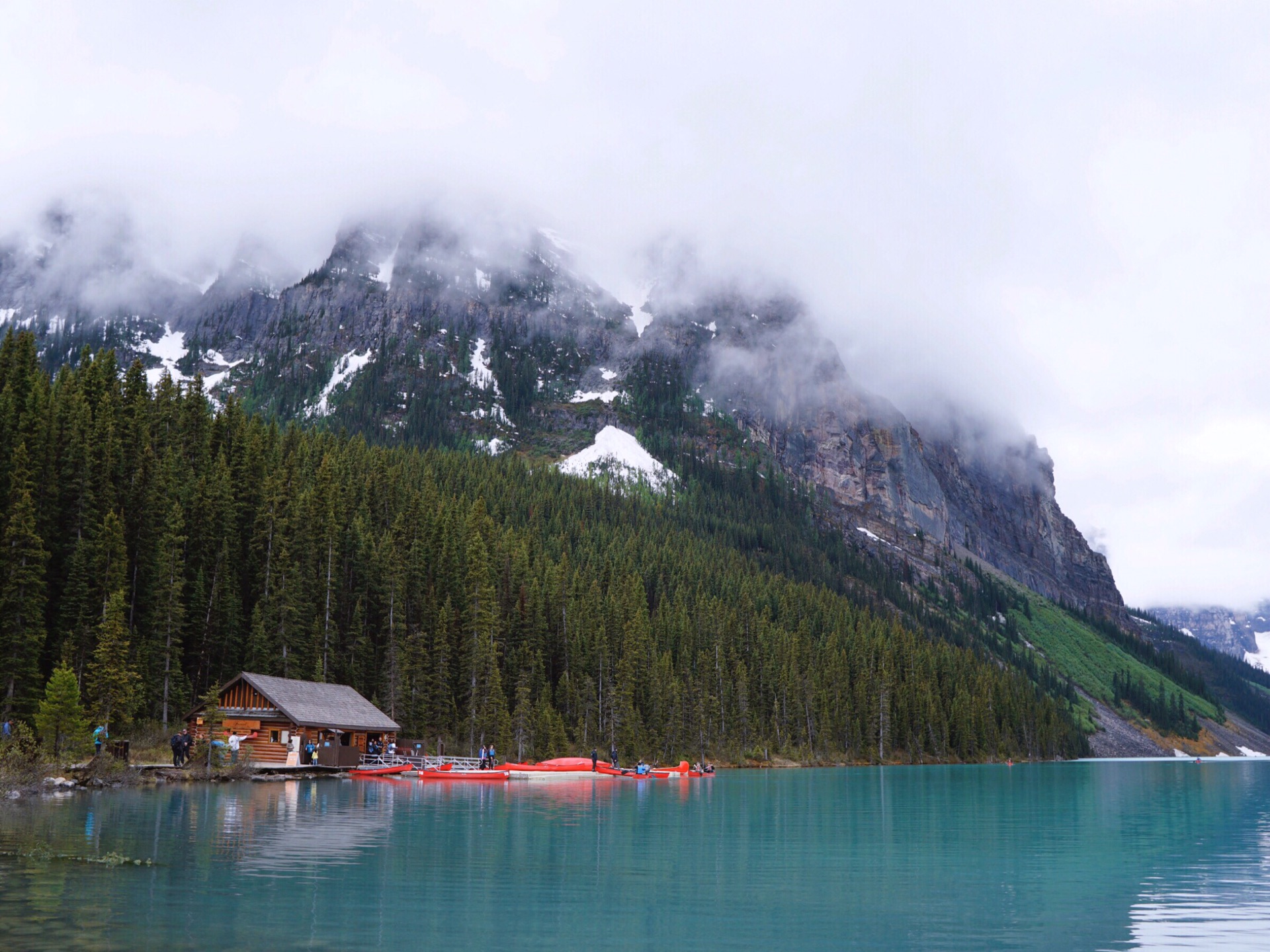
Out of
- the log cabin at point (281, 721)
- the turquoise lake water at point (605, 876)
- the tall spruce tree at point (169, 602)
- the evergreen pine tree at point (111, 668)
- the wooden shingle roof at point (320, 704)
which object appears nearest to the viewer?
the turquoise lake water at point (605, 876)

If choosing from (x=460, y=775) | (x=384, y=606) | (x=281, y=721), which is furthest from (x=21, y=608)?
(x=384, y=606)

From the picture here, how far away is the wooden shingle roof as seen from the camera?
6912 centimetres

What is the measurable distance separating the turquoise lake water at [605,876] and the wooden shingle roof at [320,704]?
15137 millimetres

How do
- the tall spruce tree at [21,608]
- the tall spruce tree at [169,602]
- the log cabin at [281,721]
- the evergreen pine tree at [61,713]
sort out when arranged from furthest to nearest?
the tall spruce tree at [169,602] < the log cabin at [281,721] < the tall spruce tree at [21,608] < the evergreen pine tree at [61,713]

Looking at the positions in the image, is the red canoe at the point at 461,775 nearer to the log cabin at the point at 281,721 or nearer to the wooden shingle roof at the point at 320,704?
the log cabin at the point at 281,721

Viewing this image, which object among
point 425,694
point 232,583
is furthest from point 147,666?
point 425,694

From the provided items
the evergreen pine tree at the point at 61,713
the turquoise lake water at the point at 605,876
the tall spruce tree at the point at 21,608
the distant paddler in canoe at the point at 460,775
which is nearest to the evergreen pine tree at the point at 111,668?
the tall spruce tree at the point at 21,608

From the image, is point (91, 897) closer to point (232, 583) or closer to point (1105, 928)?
point (1105, 928)

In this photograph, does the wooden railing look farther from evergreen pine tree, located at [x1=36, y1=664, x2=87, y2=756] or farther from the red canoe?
evergreen pine tree, located at [x1=36, y1=664, x2=87, y2=756]

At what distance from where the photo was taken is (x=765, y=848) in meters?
35.2

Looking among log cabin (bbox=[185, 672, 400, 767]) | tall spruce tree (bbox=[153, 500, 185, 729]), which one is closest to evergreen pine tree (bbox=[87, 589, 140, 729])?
log cabin (bbox=[185, 672, 400, 767])

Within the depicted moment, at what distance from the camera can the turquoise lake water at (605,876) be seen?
63.0ft

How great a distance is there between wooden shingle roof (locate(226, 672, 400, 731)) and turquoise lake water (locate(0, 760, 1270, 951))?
15.1 meters

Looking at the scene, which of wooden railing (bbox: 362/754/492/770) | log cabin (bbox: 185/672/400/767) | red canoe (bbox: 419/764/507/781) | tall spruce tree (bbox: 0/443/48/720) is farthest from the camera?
wooden railing (bbox: 362/754/492/770)
